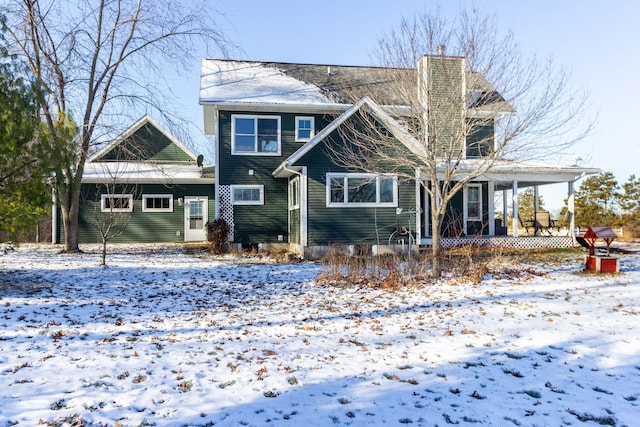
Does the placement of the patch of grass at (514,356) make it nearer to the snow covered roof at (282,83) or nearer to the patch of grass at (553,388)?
the patch of grass at (553,388)

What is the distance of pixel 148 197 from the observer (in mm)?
20531

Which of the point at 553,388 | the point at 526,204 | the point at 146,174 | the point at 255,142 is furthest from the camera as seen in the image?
the point at 526,204

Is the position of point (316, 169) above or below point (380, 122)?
below

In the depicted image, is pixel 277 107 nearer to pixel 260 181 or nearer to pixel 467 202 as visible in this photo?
pixel 260 181

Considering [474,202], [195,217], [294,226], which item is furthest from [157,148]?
[474,202]

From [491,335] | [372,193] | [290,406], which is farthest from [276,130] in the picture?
[290,406]

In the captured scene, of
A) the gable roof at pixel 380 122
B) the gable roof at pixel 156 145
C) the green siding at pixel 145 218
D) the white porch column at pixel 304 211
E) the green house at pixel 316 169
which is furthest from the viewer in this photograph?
the gable roof at pixel 156 145

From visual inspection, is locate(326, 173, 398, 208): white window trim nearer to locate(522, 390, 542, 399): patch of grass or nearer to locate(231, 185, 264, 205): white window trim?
locate(231, 185, 264, 205): white window trim

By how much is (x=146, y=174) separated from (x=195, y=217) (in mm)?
3005

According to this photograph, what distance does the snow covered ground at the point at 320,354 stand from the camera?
3684mm

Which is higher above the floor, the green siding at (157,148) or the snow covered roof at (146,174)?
the green siding at (157,148)

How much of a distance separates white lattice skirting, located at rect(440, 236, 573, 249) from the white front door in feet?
37.6

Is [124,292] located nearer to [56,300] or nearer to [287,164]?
[56,300]

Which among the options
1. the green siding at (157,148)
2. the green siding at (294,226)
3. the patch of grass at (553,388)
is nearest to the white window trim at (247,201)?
the green siding at (294,226)
